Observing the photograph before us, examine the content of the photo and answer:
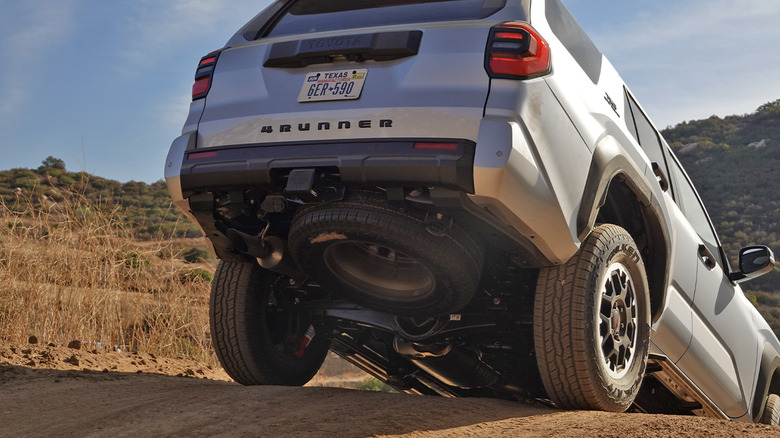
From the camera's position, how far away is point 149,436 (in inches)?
153

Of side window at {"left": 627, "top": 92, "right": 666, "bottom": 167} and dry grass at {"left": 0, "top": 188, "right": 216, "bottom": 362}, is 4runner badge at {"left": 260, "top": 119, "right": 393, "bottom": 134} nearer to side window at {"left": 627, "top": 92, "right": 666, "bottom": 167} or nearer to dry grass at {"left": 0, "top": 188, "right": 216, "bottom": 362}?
side window at {"left": 627, "top": 92, "right": 666, "bottom": 167}

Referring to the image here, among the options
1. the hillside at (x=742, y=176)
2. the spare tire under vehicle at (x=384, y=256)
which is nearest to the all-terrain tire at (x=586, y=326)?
the spare tire under vehicle at (x=384, y=256)

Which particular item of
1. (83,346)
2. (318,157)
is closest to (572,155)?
(318,157)

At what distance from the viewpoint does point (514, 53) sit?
361cm

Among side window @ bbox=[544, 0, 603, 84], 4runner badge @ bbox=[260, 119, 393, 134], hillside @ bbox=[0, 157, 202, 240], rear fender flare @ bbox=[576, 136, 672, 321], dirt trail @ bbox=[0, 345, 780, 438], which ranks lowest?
dirt trail @ bbox=[0, 345, 780, 438]

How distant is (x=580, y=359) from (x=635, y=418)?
36 cm

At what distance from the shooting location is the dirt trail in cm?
366

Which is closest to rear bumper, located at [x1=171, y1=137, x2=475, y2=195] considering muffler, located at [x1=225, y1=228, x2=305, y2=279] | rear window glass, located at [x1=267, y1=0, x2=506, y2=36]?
muffler, located at [x1=225, y1=228, x2=305, y2=279]

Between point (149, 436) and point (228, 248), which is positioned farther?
point (228, 248)

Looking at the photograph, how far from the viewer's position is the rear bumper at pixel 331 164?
3.47 metres

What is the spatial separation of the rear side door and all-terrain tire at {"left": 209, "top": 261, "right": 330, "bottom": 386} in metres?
2.43

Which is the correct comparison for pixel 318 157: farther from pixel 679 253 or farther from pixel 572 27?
pixel 679 253

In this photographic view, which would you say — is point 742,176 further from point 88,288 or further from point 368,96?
point 368,96

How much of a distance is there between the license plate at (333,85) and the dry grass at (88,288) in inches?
185
